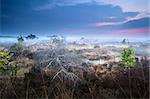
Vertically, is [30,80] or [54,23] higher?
[54,23]

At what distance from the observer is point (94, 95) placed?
2.62 m

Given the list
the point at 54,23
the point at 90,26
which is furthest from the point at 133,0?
the point at 54,23

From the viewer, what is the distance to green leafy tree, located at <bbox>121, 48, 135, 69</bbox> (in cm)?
265

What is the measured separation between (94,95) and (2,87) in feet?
2.48

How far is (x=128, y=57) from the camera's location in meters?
2.65

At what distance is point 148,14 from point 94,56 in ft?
1.84

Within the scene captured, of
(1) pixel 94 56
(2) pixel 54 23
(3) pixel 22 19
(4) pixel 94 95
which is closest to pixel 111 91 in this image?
(4) pixel 94 95

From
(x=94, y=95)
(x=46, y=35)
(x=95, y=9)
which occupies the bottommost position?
(x=94, y=95)

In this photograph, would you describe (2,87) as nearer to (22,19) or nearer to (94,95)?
(22,19)

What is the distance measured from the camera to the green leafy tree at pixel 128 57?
104 inches

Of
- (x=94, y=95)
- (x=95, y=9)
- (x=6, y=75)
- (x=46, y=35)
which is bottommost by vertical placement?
(x=94, y=95)

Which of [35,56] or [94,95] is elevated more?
[35,56]

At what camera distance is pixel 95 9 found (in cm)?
271

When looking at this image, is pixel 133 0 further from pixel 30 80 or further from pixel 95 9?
pixel 30 80
